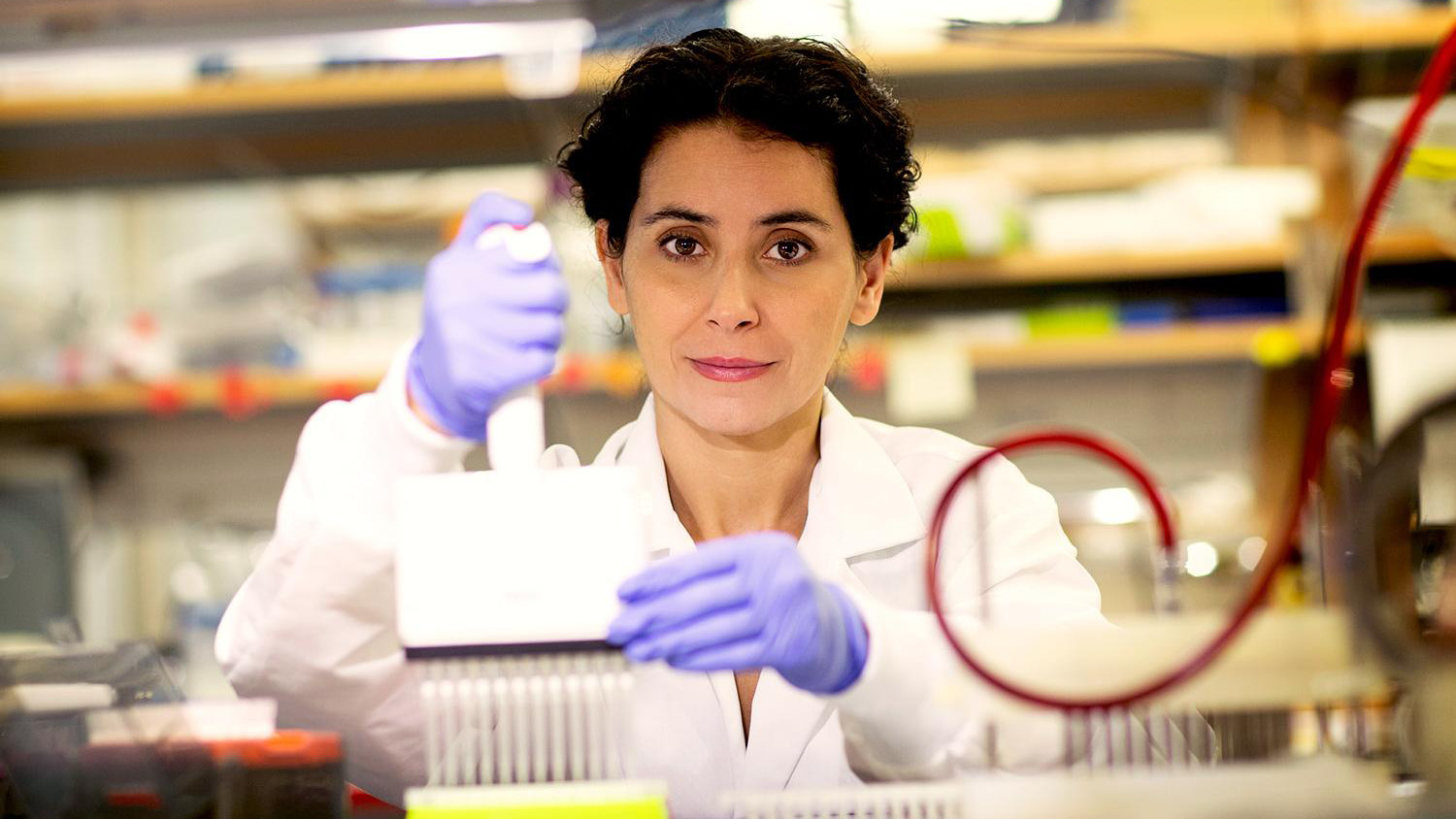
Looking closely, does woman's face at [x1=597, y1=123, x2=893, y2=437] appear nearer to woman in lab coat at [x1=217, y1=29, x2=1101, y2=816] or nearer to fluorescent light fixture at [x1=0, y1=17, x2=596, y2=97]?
woman in lab coat at [x1=217, y1=29, x2=1101, y2=816]

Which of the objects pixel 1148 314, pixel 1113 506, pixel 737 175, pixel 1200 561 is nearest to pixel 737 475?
pixel 737 175

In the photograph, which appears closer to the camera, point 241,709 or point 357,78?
point 241,709

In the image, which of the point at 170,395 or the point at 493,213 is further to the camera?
the point at 170,395

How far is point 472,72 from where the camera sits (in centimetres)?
207

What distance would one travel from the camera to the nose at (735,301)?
0.76 metres

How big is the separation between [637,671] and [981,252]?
54.1 inches

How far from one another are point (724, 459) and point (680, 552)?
123 millimetres

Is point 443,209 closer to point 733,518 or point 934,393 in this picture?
point 934,393

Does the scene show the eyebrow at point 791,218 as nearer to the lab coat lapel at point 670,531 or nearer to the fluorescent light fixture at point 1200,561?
the lab coat lapel at point 670,531

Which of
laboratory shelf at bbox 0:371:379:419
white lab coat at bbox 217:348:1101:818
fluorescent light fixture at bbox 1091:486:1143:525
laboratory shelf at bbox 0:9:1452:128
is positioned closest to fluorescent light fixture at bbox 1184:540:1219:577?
fluorescent light fixture at bbox 1091:486:1143:525

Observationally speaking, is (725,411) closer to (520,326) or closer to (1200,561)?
(520,326)

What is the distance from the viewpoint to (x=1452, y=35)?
0.59 m

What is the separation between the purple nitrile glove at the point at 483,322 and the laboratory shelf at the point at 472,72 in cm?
90

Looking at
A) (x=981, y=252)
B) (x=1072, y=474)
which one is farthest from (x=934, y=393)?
(x=981, y=252)
